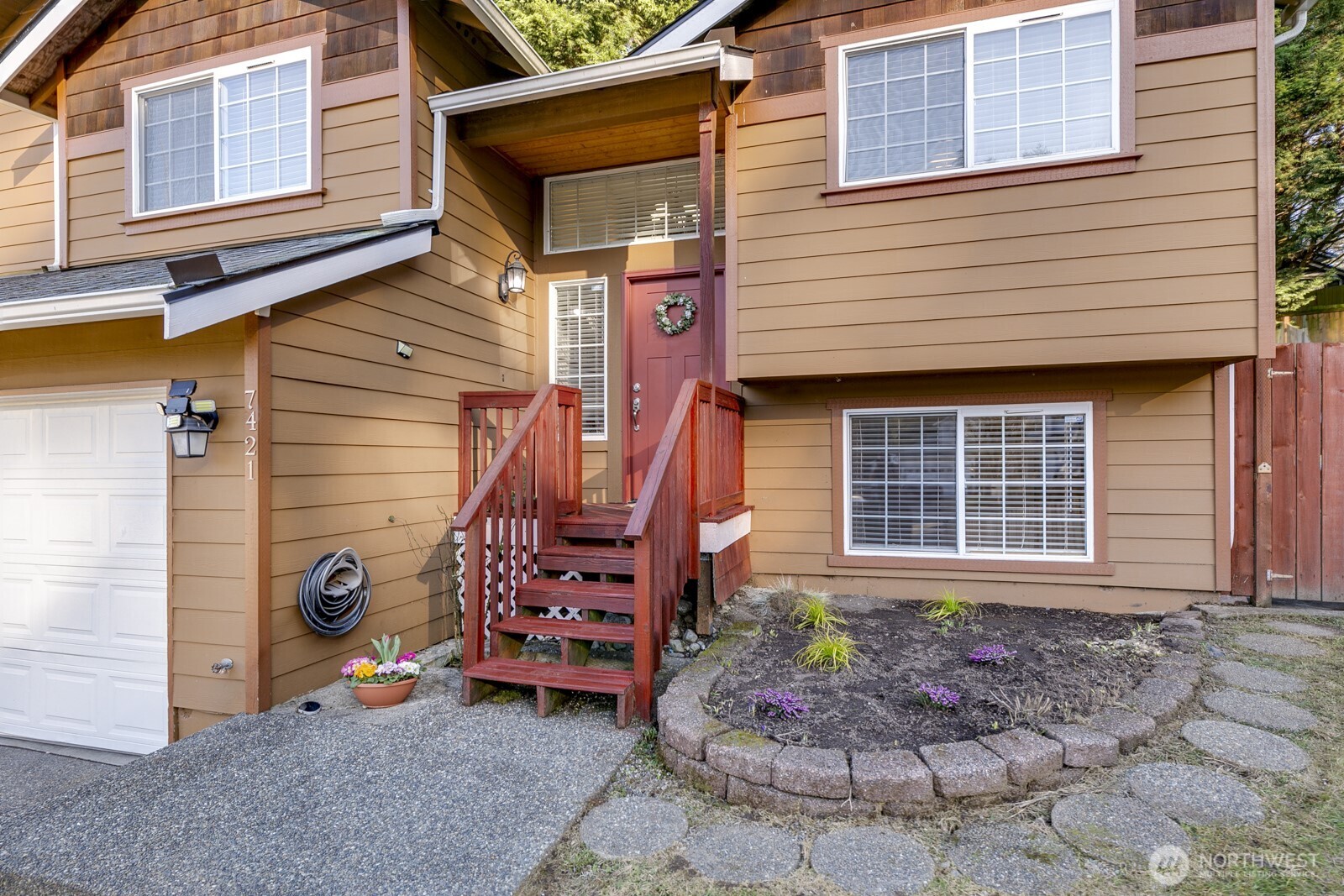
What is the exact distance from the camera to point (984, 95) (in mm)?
3930

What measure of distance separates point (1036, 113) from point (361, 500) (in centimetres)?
457

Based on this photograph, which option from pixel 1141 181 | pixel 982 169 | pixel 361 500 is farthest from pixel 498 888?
pixel 1141 181

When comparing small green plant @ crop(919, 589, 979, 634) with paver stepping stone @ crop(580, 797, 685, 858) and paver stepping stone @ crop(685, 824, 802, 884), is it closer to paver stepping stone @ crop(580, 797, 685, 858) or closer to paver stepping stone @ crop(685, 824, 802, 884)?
paver stepping stone @ crop(685, 824, 802, 884)

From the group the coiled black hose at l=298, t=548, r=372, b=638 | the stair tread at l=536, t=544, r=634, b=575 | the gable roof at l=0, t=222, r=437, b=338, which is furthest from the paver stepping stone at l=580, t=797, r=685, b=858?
the gable roof at l=0, t=222, r=437, b=338

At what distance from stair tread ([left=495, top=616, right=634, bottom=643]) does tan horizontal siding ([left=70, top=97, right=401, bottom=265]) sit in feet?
9.31

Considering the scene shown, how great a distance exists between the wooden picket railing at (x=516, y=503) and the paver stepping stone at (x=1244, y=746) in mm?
3006

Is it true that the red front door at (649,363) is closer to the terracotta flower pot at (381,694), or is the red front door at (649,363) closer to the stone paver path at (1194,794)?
the terracotta flower pot at (381,694)

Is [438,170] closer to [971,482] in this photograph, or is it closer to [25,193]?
[25,193]

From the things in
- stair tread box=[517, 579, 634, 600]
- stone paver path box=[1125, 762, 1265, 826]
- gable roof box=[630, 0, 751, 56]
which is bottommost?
stone paver path box=[1125, 762, 1265, 826]

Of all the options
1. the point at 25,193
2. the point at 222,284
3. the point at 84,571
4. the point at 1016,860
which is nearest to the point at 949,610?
the point at 1016,860

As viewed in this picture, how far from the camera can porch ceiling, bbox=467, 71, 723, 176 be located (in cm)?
436

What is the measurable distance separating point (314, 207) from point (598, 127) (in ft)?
6.58

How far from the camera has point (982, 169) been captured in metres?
3.90

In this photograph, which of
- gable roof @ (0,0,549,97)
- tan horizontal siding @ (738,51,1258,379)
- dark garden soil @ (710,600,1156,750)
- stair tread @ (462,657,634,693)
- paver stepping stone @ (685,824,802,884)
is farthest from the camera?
gable roof @ (0,0,549,97)
